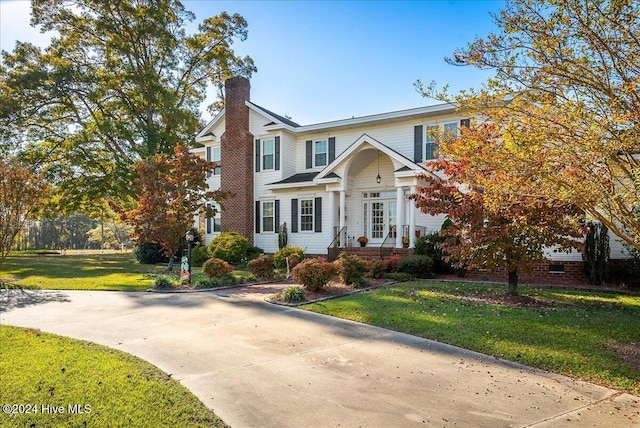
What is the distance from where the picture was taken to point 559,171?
5.48 metres

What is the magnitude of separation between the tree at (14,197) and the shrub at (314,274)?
9390 millimetres

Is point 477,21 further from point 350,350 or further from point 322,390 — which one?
point 322,390

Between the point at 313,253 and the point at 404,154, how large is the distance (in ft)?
20.7

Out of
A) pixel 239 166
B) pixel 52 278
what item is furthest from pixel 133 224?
pixel 239 166

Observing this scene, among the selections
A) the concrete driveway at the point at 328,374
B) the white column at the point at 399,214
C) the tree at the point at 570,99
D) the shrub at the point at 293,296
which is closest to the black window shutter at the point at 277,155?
the white column at the point at 399,214

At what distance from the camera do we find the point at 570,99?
208 inches

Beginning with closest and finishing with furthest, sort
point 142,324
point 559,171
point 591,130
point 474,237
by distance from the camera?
point 591,130 → point 559,171 → point 142,324 → point 474,237

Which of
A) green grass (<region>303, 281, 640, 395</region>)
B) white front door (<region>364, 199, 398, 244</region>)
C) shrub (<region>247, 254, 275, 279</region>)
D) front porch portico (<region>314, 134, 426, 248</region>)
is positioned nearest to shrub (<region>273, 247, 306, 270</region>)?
shrub (<region>247, 254, 275, 279</region>)

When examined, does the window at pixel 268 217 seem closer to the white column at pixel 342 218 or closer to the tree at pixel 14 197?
the white column at pixel 342 218

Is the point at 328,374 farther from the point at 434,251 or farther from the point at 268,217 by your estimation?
the point at 268,217

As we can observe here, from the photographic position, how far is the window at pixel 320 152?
21016 millimetres

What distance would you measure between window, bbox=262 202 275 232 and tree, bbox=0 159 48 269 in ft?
33.1

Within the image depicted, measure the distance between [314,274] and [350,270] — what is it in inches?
68.4

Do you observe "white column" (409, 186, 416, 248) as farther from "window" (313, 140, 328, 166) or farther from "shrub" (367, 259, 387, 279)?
"window" (313, 140, 328, 166)
